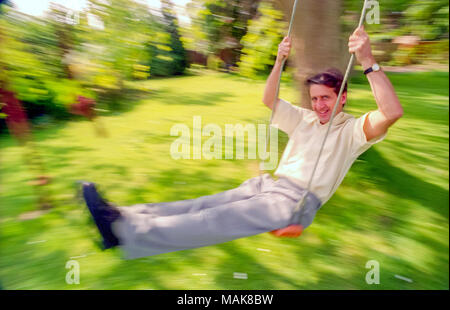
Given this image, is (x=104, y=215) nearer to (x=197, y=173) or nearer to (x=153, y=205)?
(x=153, y=205)

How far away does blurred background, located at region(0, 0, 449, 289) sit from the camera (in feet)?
8.03

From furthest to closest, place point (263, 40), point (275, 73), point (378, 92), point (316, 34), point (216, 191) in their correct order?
1. point (263, 40)
2. point (216, 191)
3. point (316, 34)
4. point (275, 73)
5. point (378, 92)

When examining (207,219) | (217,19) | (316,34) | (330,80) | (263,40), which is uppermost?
(217,19)

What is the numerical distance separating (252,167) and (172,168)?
961 mm

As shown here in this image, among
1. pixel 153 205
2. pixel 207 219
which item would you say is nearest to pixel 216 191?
pixel 153 205

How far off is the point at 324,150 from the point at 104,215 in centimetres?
135

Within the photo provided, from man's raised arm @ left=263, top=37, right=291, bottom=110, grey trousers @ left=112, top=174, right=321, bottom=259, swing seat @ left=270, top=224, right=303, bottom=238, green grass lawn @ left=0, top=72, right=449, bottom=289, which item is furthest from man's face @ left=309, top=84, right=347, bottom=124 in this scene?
green grass lawn @ left=0, top=72, right=449, bottom=289

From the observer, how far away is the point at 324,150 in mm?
2154

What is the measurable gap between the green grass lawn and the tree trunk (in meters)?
1.27

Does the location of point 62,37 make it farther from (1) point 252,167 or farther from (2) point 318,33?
(1) point 252,167

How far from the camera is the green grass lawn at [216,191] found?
2.40 meters

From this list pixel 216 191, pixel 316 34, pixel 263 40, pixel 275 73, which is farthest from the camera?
pixel 263 40

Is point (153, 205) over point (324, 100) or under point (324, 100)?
under
